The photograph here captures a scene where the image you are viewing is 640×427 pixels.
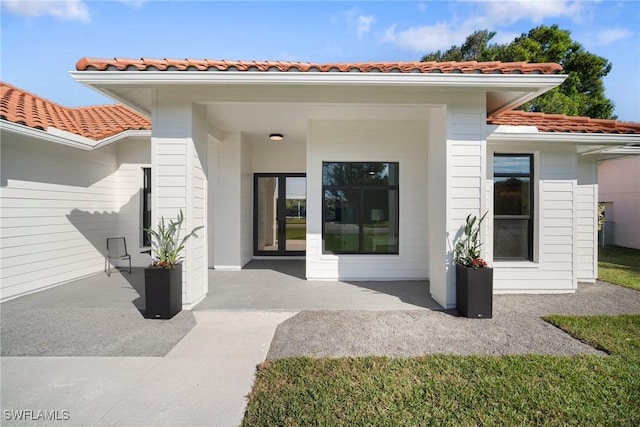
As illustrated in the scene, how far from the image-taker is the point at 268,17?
678 cm

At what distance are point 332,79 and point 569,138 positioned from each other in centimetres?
436

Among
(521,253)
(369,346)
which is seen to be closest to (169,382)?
(369,346)

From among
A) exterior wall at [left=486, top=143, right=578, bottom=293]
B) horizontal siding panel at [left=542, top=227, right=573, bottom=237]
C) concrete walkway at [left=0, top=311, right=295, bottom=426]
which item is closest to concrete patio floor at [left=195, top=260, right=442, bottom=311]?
concrete walkway at [left=0, top=311, right=295, bottom=426]

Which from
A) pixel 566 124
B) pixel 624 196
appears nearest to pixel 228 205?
pixel 566 124

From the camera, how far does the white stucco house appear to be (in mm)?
4230

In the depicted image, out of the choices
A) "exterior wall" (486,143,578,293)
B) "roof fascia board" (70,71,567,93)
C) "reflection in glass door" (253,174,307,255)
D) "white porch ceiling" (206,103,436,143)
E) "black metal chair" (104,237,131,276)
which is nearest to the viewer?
"roof fascia board" (70,71,567,93)

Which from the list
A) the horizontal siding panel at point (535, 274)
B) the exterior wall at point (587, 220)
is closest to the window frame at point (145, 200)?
the horizontal siding panel at point (535, 274)

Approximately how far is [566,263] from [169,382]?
664cm

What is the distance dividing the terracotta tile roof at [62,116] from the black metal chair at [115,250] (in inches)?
100

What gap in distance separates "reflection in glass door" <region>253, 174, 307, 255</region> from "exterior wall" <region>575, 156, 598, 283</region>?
644 centimetres

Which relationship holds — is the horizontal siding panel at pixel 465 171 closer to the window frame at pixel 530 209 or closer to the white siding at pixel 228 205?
the window frame at pixel 530 209

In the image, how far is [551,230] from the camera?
5547 millimetres

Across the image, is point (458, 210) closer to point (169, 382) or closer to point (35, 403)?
point (169, 382)

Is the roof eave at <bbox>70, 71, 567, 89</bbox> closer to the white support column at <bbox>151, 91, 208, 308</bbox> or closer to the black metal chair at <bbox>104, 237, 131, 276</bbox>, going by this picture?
the white support column at <bbox>151, 91, 208, 308</bbox>
